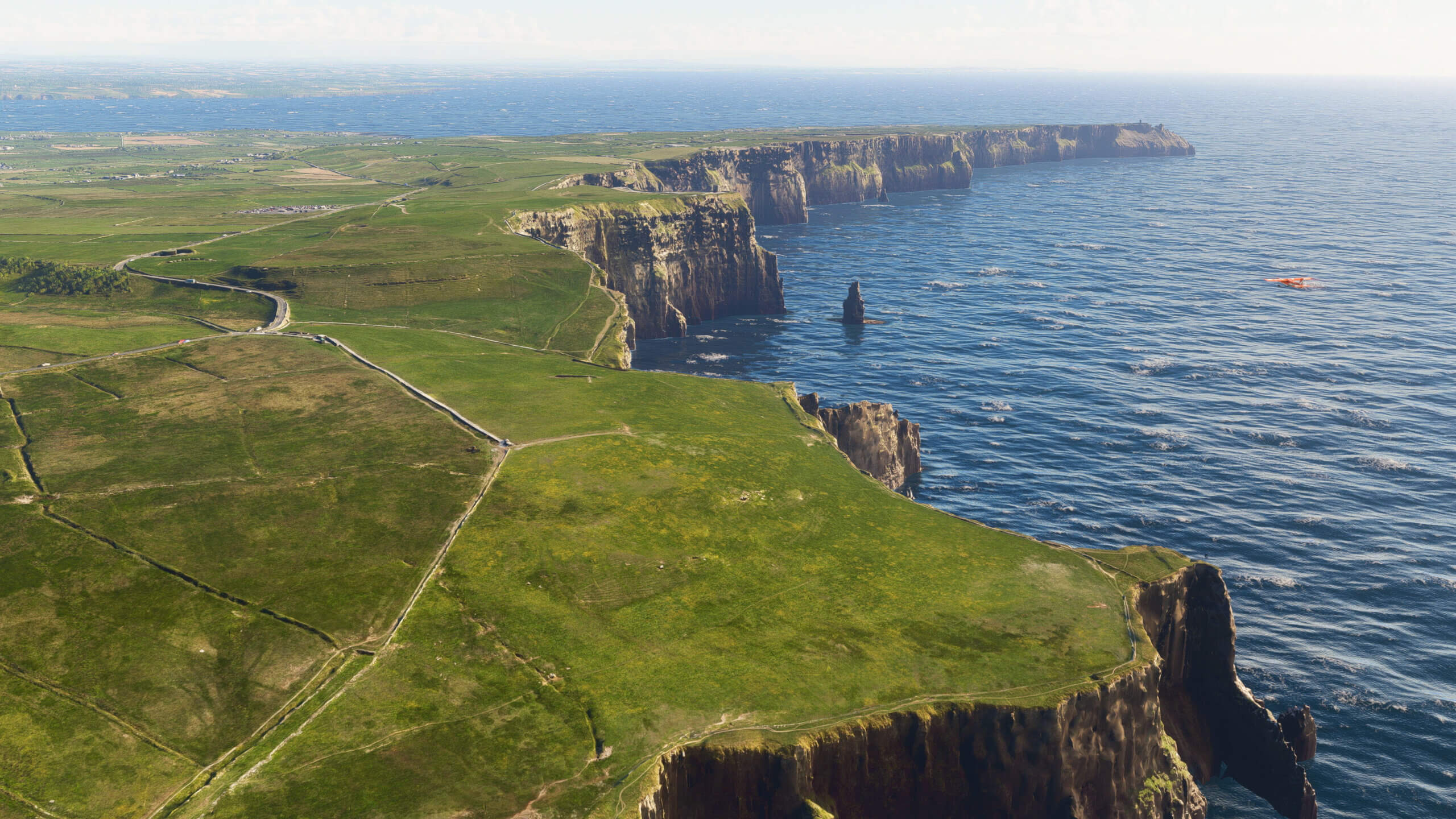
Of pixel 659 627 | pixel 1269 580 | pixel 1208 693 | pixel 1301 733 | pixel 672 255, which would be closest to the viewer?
pixel 659 627

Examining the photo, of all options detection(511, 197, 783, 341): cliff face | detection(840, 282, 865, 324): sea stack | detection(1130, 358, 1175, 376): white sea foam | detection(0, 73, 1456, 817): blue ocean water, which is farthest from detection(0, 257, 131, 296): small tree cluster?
detection(1130, 358, 1175, 376): white sea foam

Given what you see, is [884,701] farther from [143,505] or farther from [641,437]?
[143,505]

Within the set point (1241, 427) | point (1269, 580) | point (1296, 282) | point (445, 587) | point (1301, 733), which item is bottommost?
point (1301, 733)

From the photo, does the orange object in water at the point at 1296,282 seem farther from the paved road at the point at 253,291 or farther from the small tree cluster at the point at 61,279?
the small tree cluster at the point at 61,279

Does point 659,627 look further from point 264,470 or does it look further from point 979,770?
point 264,470

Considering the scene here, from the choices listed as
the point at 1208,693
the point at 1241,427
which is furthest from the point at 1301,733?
the point at 1241,427

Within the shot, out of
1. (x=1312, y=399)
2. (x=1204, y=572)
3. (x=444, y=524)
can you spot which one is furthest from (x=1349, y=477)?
(x=444, y=524)

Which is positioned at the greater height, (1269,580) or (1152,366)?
(1152,366)

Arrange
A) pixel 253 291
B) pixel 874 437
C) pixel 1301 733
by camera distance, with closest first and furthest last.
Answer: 1. pixel 1301 733
2. pixel 874 437
3. pixel 253 291
